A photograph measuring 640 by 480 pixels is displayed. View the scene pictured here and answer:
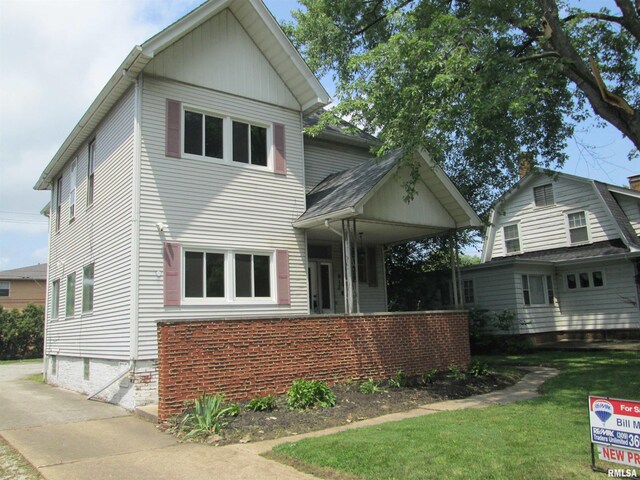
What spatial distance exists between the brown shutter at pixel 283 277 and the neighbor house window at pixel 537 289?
1222cm

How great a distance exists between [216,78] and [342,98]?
10.4ft

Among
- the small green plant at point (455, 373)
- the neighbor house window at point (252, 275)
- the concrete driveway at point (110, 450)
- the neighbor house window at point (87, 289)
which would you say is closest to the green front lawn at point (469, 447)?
the concrete driveway at point (110, 450)

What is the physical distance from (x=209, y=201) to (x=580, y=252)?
55.7 ft

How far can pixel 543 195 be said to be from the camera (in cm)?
2494

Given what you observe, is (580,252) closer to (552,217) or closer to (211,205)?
Answer: (552,217)

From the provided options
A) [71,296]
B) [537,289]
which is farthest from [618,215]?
[71,296]

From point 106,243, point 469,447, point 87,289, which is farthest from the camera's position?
point 87,289

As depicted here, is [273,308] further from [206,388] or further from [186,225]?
[206,388]

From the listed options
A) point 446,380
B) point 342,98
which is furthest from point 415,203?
point 446,380

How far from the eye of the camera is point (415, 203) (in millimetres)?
13852

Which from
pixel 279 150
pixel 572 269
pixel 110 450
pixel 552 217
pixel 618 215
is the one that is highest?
pixel 279 150

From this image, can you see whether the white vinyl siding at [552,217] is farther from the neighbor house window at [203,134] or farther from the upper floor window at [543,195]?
the neighbor house window at [203,134]

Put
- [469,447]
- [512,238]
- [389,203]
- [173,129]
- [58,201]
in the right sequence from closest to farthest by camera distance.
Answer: [469,447] → [173,129] → [389,203] → [58,201] → [512,238]

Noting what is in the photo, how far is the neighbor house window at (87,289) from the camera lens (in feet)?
46.4
